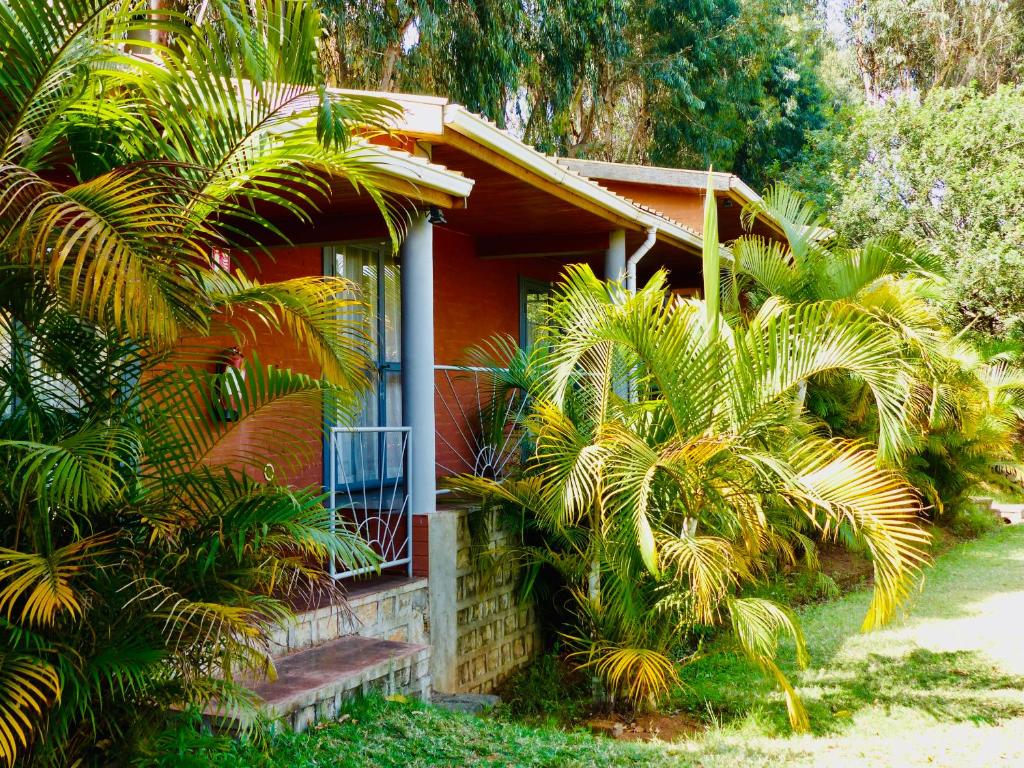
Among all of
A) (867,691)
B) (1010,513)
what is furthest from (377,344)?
(1010,513)

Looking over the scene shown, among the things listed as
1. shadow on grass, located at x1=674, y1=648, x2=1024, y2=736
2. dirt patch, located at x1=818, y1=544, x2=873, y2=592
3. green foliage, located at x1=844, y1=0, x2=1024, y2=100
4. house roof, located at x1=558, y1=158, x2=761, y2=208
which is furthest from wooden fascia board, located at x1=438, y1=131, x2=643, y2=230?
green foliage, located at x1=844, y1=0, x2=1024, y2=100

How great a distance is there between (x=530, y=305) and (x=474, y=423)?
1.87m

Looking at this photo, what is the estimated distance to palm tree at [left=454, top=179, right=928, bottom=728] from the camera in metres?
5.52

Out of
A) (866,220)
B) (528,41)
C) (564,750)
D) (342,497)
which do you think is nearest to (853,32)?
(866,220)

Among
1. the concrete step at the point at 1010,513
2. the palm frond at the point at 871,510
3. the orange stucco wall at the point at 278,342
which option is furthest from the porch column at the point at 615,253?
the concrete step at the point at 1010,513

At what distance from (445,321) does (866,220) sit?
11.6 m

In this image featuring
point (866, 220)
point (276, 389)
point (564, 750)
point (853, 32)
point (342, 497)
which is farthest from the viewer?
point (853, 32)

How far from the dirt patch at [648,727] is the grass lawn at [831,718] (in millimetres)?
165

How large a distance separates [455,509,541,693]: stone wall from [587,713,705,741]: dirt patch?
0.95 metres

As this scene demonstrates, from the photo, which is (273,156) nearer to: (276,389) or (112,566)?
(276,389)

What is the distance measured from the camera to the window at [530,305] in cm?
1084

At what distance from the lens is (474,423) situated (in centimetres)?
998

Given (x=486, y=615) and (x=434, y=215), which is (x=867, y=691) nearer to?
(x=486, y=615)

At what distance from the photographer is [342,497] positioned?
7594 millimetres
